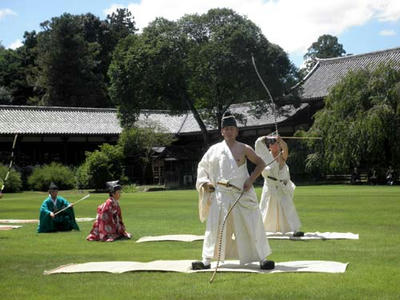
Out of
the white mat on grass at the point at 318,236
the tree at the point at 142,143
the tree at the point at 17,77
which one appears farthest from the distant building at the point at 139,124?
the white mat on grass at the point at 318,236

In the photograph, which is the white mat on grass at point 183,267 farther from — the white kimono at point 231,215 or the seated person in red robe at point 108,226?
the seated person in red robe at point 108,226

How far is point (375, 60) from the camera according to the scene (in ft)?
143

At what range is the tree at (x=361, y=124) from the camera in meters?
33.2

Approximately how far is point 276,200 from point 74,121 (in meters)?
37.5

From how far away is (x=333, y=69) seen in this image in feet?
150

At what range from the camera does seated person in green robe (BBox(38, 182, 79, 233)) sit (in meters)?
13.9

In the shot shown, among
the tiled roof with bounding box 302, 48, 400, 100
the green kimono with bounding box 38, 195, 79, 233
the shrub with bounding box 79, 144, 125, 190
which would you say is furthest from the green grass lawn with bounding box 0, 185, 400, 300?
the tiled roof with bounding box 302, 48, 400, 100

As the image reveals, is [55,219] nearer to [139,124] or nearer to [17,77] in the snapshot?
[139,124]

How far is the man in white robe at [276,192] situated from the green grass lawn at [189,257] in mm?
1113

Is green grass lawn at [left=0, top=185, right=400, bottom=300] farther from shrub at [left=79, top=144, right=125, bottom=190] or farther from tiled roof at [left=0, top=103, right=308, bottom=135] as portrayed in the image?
tiled roof at [left=0, top=103, right=308, bottom=135]

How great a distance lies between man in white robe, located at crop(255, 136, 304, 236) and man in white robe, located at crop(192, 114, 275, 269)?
3481 mm

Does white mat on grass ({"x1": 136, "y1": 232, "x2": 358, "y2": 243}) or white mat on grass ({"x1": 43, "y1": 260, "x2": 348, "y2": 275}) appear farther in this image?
white mat on grass ({"x1": 136, "y1": 232, "x2": 358, "y2": 243})

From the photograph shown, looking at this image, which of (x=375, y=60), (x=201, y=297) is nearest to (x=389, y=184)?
(x=375, y=60)

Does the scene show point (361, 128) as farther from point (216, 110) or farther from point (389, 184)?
point (216, 110)
